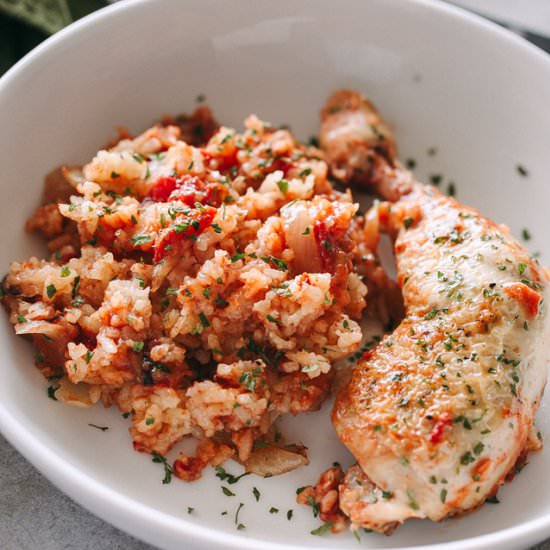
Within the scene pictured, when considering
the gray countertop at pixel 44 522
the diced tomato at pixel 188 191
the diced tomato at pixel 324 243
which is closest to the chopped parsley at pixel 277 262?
the diced tomato at pixel 324 243

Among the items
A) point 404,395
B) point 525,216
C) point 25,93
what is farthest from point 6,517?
point 525,216

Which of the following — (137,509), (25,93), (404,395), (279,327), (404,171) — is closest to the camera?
(137,509)

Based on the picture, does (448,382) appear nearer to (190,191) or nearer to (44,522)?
(190,191)

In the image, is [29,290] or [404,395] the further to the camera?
[29,290]

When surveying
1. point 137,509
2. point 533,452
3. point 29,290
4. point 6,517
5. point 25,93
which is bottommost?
point 6,517

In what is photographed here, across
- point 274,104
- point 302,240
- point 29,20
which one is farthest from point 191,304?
point 29,20

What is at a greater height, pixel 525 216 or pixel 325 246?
pixel 325 246

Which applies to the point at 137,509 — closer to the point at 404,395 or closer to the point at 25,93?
the point at 404,395
